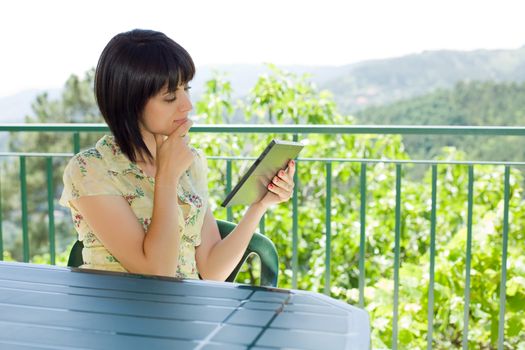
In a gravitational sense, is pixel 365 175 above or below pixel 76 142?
below

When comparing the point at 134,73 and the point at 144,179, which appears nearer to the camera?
the point at 134,73

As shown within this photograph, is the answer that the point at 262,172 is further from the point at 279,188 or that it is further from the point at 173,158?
the point at 173,158

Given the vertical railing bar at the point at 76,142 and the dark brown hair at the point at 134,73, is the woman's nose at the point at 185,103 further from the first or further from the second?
the vertical railing bar at the point at 76,142

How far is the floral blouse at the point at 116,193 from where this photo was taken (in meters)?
1.51

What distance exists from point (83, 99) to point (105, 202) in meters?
17.6

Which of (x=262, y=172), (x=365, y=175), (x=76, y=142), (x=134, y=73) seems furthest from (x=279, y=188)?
(x=76, y=142)

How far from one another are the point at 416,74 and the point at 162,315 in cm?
2097

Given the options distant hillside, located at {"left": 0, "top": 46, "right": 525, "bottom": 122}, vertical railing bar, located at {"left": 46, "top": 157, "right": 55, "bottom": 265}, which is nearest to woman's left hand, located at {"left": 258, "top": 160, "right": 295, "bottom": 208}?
vertical railing bar, located at {"left": 46, "top": 157, "right": 55, "bottom": 265}

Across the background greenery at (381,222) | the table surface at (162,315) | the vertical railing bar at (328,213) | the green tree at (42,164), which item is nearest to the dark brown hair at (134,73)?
the table surface at (162,315)

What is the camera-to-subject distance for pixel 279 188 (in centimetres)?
168

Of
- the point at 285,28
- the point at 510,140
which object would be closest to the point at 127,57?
the point at 510,140

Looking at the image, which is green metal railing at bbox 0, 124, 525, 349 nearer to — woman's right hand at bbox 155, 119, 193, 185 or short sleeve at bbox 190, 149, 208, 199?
short sleeve at bbox 190, 149, 208, 199

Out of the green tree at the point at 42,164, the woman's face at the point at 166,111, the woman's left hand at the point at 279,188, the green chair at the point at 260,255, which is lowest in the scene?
the green tree at the point at 42,164

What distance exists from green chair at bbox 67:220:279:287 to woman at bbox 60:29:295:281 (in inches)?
2.6
